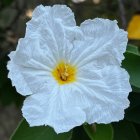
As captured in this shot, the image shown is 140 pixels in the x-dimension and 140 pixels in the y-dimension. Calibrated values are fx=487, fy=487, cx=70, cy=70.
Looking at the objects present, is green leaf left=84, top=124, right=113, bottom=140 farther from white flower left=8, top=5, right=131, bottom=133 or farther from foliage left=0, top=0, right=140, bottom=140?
white flower left=8, top=5, right=131, bottom=133

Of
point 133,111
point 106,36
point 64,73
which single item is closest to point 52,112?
point 64,73

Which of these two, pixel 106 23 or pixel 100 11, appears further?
pixel 100 11

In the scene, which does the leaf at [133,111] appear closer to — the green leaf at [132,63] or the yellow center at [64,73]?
the green leaf at [132,63]

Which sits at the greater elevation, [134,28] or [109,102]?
[109,102]

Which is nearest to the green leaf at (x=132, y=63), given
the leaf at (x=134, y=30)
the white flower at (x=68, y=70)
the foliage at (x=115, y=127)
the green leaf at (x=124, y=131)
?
the foliage at (x=115, y=127)

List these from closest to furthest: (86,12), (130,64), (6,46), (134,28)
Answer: (130,64)
(134,28)
(6,46)
(86,12)

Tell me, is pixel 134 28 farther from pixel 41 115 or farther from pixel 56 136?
pixel 41 115

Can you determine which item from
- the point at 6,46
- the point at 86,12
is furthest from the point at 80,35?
the point at 86,12

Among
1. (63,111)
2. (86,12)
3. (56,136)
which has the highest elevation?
(63,111)

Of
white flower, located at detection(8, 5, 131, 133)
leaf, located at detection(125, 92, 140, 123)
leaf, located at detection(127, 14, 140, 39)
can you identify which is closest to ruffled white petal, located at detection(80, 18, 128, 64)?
white flower, located at detection(8, 5, 131, 133)
